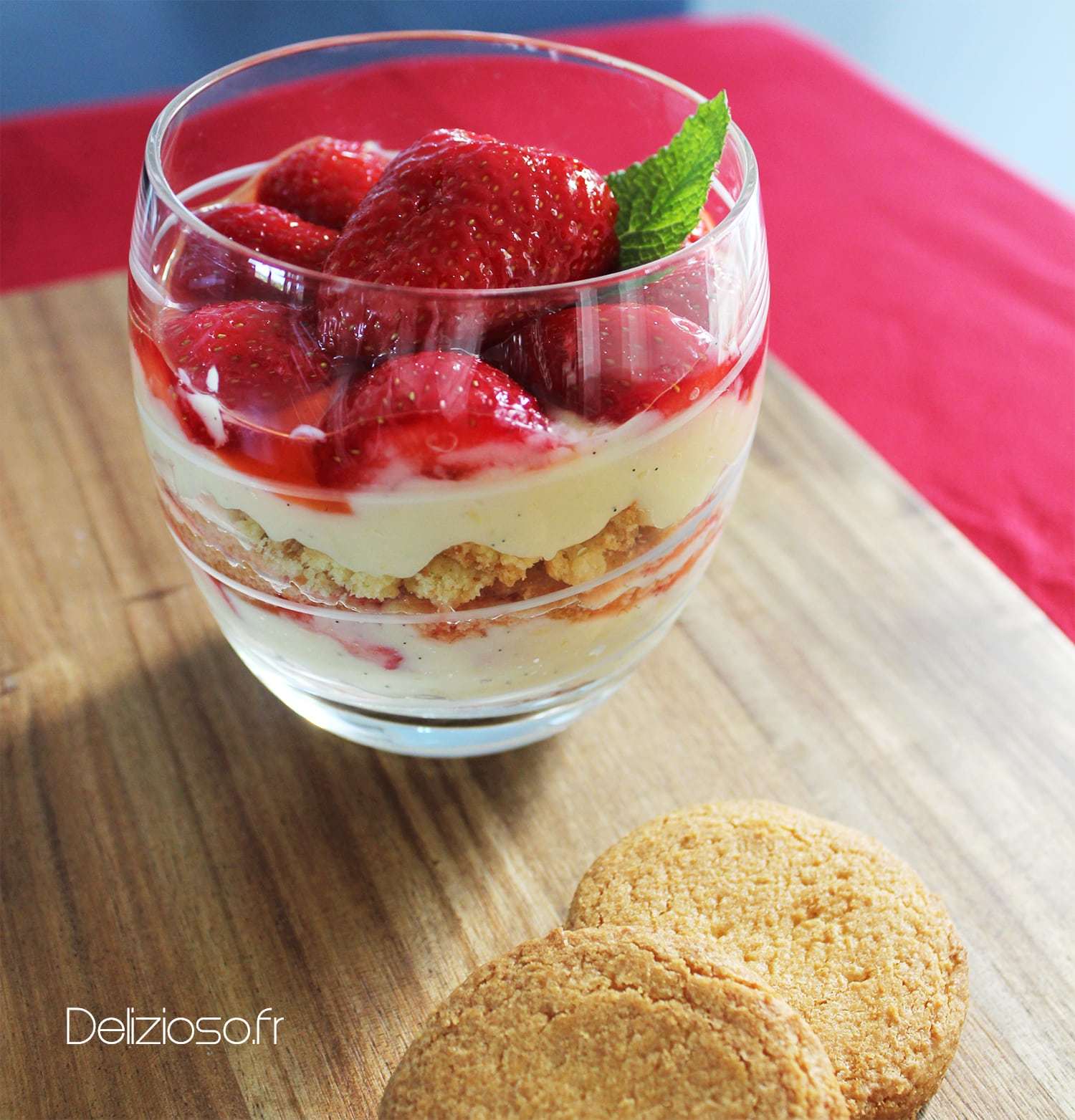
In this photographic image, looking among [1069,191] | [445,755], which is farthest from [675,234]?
[1069,191]

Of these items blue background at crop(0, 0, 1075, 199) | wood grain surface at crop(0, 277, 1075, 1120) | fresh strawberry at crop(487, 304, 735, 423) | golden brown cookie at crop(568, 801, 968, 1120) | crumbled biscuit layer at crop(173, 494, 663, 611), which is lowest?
blue background at crop(0, 0, 1075, 199)

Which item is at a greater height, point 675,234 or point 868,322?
point 675,234

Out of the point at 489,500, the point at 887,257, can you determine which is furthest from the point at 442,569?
the point at 887,257

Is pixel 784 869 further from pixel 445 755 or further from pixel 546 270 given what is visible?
pixel 546 270

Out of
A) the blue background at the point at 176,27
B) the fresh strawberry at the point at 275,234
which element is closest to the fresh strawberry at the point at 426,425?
the fresh strawberry at the point at 275,234

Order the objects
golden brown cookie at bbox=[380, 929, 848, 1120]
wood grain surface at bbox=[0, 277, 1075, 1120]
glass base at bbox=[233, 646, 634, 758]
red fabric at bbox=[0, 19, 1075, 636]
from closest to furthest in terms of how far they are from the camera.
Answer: golden brown cookie at bbox=[380, 929, 848, 1120] < wood grain surface at bbox=[0, 277, 1075, 1120] < glass base at bbox=[233, 646, 634, 758] < red fabric at bbox=[0, 19, 1075, 636]

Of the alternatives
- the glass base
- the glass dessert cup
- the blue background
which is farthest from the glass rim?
the blue background

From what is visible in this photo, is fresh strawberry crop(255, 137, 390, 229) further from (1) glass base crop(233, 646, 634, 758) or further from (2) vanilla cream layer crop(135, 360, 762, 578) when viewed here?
(1) glass base crop(233, 646, 634, 758)
